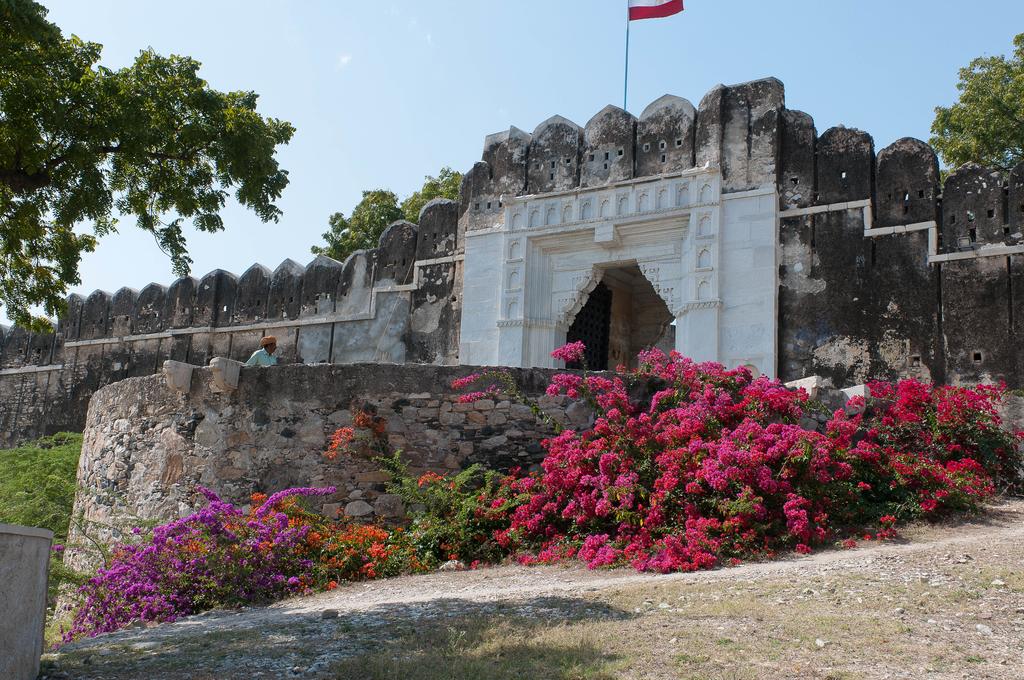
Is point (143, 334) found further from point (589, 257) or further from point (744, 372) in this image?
point (744, 372)

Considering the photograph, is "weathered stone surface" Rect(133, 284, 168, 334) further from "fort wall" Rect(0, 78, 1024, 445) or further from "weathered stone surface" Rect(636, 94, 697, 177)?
"weathered stone surface" Rect(636, 94, 697, 177)

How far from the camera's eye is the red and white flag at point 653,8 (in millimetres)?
13961

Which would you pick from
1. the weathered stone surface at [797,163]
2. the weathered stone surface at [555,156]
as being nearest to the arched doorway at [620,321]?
the weathered stone surface at [555,156]

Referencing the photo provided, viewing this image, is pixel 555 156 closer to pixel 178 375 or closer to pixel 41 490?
pixel 178 375

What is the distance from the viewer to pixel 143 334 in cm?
1775

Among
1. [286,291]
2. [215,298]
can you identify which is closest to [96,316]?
[215,298]

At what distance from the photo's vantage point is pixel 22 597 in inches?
163

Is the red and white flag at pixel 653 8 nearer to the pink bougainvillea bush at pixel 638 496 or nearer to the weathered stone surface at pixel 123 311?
the pink bougainvillea bush at pixel 638 496

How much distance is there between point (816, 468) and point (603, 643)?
10.3 ft

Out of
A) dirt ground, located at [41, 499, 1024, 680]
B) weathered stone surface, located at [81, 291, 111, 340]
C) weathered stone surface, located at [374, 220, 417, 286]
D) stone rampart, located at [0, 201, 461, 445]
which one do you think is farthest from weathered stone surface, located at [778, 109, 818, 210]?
weathered stone surface, located at [81, 291, 111, 340]

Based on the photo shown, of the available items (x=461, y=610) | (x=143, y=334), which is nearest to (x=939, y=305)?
(x=461, y=610)

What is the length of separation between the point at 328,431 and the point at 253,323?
8.61 m

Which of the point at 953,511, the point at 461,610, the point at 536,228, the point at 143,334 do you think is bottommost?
the point at 461,610

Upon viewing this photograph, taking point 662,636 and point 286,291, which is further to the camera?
point 286,291
